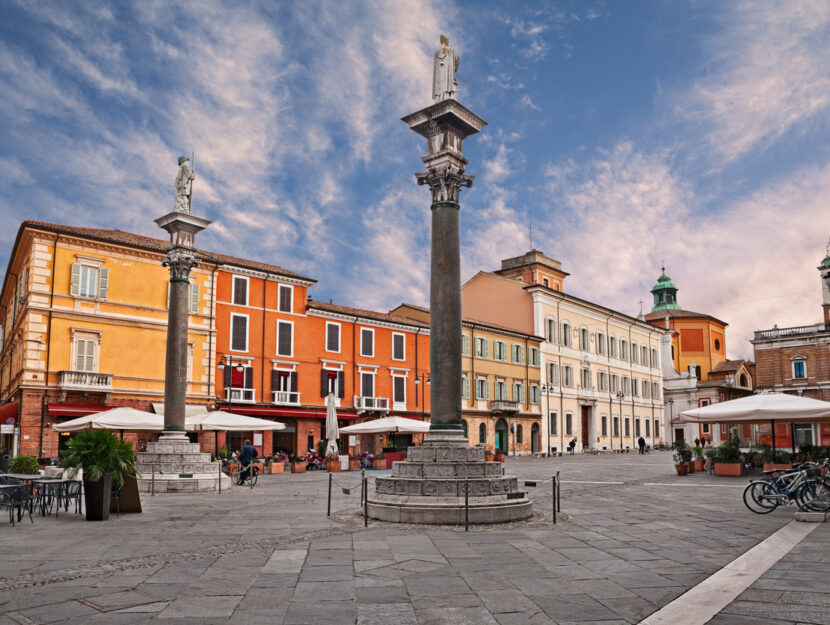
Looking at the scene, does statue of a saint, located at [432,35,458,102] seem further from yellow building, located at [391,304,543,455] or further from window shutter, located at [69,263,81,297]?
yellow building, located at [391,304,543,455]

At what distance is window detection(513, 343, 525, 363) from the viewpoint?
50.4 meters

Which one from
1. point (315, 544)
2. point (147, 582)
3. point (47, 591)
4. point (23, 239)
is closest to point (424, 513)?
point (315, 544)

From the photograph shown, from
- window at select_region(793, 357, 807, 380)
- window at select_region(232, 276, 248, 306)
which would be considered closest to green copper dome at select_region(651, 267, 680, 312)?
window at select_region(793, 357, 807, 380)

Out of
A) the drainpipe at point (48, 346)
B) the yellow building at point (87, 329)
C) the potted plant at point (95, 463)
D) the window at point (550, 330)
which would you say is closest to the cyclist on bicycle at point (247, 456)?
the potted plant at point (95, 463)

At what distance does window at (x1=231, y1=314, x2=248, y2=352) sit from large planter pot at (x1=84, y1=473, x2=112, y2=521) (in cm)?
2436

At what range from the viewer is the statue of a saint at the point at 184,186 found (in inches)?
769

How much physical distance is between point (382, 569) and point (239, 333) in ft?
99.1

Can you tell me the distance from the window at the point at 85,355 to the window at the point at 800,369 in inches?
2106

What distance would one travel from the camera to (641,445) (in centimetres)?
5459

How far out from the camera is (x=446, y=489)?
37.6ft

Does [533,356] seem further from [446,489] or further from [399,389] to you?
[446,489]

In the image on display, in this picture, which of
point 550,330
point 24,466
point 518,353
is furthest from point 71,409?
point 550,330

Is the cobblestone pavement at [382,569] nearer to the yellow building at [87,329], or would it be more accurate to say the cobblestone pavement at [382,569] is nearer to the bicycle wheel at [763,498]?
the bicycle wheel at [763,498]

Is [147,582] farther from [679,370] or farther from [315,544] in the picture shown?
[679,370]
